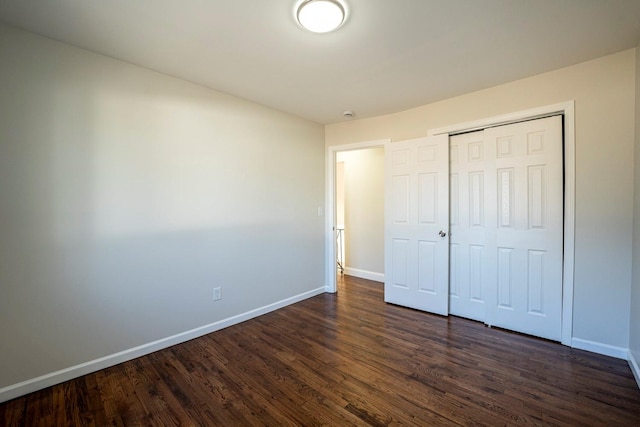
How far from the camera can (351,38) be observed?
1929 mm

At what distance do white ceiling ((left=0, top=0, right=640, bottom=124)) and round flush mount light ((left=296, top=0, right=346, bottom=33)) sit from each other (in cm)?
7

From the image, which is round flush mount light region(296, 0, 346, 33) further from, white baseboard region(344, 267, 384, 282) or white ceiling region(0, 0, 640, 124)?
white baseboard region(344, 267, 384, 282)

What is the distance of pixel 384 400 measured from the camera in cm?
176

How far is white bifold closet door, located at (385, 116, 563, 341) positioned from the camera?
250cm

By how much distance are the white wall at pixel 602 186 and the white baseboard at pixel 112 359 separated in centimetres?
309

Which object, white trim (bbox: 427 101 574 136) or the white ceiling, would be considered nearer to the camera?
the white ceiling

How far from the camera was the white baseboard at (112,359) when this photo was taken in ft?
5.98

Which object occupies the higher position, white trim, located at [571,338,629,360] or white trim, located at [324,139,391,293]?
white trim, located at [324,139,391,293]

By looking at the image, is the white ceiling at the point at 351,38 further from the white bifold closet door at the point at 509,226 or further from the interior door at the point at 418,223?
the interior door at the point at 418,223

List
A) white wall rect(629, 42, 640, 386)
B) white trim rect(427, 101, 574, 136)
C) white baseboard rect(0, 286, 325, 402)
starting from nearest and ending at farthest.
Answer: white baseboard rect(0, 286, 325, 402) → white wall rect(629, 42, 640, 386) → white trim rect(427, 101, 574, 136)

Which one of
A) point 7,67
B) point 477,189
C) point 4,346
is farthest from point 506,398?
point 7,67

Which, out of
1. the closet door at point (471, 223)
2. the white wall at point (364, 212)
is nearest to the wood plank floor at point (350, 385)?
the closet door at point (471, 223)

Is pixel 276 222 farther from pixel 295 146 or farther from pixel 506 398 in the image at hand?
pixel 506 398

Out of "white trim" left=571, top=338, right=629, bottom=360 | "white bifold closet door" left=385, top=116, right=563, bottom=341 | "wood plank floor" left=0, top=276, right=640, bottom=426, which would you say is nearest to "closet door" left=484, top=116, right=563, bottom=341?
"white bifold closet door" left=385, top=116, right=563, bottom=341
